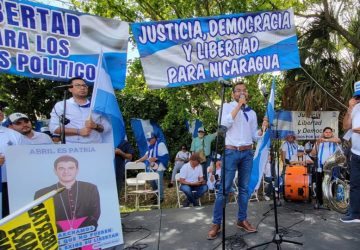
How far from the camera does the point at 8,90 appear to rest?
12.5m

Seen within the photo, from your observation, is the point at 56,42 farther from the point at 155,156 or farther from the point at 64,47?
the point at 155,156

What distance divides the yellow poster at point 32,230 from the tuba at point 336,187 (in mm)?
4714

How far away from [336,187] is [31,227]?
5.00m

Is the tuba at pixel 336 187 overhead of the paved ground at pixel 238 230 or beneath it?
overhead

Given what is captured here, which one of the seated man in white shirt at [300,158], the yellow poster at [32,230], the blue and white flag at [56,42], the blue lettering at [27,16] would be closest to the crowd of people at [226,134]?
the blue and white flag at [56,42]

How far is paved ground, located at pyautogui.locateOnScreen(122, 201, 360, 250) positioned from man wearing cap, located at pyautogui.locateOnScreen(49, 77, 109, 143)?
4.71 feet

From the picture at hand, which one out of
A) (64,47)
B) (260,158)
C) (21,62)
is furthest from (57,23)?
(260,158)

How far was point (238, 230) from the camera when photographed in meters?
4.62

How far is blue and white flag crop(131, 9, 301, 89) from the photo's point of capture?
14.7 ft

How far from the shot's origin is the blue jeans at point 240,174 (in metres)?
4.21

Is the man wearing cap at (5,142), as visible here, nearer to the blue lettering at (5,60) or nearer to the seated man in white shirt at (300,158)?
the blue lettering at (5,60)

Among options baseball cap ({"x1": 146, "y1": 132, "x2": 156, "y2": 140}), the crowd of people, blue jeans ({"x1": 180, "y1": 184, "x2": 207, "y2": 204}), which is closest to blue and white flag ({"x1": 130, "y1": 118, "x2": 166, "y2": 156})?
baseball cap ({"x1": 146, "y1": 132, "x2": 156, "y2": 140})

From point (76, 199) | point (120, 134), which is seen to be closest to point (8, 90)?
point (120, 134)

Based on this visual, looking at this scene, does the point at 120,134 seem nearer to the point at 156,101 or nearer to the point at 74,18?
the point at 74,18
